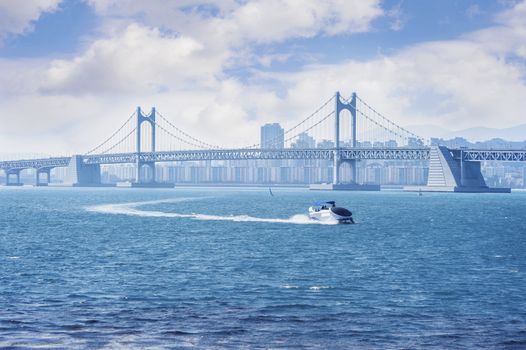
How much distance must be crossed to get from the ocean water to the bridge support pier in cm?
13132

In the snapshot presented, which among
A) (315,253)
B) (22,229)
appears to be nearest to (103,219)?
(22,229)

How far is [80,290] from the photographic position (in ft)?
102

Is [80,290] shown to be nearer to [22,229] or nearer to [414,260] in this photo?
[414,260]

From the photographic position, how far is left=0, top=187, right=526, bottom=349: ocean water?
2294 cm

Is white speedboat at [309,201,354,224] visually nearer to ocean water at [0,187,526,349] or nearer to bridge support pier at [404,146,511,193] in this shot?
ocean water at [0,187,526,349]

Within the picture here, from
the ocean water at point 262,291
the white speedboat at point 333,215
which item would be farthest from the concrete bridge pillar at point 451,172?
the ocean water at point 262,291

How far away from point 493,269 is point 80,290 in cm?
2103

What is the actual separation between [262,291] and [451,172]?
164465 millimetres

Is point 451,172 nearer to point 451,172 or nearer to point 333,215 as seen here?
point 451,172

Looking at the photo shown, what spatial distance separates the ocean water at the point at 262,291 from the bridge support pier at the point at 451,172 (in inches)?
5170

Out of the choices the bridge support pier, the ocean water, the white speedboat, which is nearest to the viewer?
the ocean water

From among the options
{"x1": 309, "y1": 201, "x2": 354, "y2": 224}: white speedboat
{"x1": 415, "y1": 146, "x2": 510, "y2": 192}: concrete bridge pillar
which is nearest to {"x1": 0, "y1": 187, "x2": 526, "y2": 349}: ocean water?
{"x1": 309, "y1": 201, "x2": 354, "y2": 224}: white speedboat

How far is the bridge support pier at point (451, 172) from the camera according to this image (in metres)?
189

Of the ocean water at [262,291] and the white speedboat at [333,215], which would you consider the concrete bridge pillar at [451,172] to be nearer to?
the white speedboat at [333,215]
